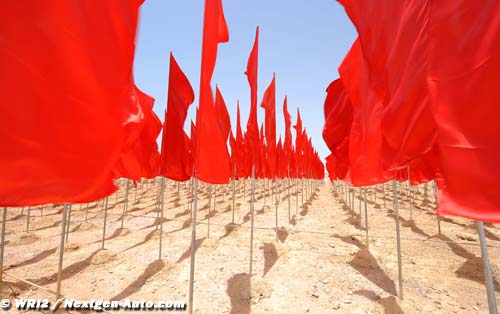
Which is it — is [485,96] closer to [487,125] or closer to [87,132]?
[487,125]

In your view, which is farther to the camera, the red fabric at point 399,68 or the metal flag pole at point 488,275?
the red fabric at point 399,68

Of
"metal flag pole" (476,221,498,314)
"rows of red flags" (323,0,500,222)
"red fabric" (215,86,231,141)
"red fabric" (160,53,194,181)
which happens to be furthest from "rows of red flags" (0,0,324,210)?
"red fabric" (215,86,231,141)

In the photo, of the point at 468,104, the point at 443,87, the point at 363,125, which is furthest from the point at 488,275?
the point at 363,125

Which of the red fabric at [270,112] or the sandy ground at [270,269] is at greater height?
the red fabric at [270,112]

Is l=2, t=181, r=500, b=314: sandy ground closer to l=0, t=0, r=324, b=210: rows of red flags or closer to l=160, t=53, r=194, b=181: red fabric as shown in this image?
l=160, t=53, r=194, b=181: red fabric

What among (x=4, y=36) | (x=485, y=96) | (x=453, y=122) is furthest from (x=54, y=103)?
(x=485, y=96)

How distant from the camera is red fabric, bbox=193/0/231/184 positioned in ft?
11.8

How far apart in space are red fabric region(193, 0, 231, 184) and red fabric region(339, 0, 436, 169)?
179cm

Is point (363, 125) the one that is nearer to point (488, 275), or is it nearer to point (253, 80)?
point (253, 80)

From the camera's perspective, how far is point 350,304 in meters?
4.65

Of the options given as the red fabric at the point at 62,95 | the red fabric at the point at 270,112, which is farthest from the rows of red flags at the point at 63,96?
the red fabric at the point at 270,112

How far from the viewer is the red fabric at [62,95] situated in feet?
5.93

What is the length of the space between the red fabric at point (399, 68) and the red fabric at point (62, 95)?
2.84 m

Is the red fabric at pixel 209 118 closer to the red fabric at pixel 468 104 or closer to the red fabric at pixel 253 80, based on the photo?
the red fabric at pixel 253 80
